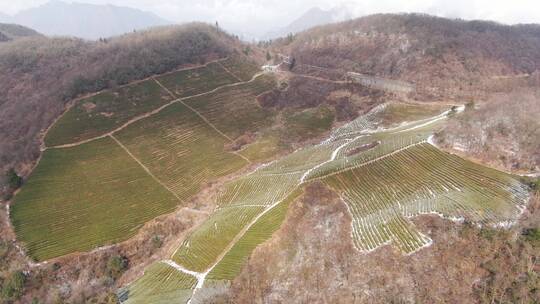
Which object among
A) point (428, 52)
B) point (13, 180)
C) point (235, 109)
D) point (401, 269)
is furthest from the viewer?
Result: point (428, 52)

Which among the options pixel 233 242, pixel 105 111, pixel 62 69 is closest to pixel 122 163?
pixel 105 111

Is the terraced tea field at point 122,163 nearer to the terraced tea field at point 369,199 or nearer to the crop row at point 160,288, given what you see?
the crop row at point 160,288

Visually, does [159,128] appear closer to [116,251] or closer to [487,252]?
[116,251]

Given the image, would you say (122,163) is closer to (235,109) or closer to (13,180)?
(13,180)

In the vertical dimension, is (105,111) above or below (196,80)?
below

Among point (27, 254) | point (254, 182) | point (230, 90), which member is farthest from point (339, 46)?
point (27, 254)

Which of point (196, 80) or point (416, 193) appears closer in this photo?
point (416, 193)

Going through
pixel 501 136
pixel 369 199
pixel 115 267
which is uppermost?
pixel 501 136
